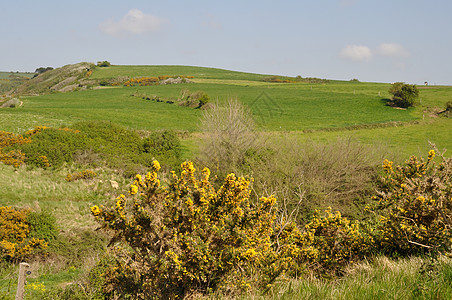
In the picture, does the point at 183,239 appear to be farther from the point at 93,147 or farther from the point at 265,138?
the point at 93,147

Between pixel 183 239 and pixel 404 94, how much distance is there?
56000 mm

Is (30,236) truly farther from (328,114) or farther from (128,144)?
(328,114)

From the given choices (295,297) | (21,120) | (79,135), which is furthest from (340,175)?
(21,120)

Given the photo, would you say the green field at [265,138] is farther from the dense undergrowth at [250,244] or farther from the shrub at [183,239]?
the shrub at [183,239]

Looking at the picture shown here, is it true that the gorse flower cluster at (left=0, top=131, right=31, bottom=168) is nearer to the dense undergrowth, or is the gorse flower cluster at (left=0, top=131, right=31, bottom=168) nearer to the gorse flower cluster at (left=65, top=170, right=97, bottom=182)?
the gorse flower cluster at (left=65, top=170, right=97, bottom=182)

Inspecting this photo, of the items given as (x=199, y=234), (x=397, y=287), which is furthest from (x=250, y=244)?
(x=397, y=287)

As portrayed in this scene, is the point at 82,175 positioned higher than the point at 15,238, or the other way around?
the point at 82,175

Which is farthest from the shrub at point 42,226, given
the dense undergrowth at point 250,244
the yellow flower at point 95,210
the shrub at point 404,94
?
the shrub at point 404,94

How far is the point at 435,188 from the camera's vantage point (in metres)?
5.30

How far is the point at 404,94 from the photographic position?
53219 millimetres

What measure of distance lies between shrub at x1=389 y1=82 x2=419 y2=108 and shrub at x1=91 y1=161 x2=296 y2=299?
54.6 metres

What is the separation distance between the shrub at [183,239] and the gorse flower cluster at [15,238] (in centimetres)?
1124

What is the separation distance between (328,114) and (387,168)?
45003 mm

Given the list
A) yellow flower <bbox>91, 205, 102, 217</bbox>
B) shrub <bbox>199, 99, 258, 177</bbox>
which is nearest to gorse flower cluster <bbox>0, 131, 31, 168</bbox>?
shrub <bbox>199, 99, 258, 177</bbox>
